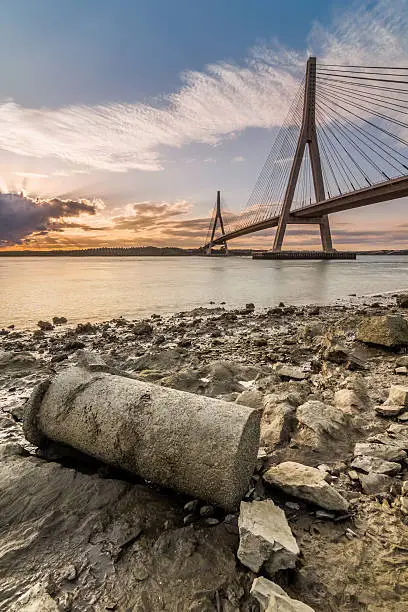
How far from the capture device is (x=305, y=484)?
6.34 feet

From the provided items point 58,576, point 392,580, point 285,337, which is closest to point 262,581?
point 392,580

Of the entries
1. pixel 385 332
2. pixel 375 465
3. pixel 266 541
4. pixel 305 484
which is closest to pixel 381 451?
pixel 375 465

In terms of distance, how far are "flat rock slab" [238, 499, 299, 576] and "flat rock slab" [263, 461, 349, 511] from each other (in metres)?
0.24

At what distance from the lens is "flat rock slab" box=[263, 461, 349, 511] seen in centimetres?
185

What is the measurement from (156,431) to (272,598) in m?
0.95

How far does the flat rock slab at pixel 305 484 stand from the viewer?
1.85 metres

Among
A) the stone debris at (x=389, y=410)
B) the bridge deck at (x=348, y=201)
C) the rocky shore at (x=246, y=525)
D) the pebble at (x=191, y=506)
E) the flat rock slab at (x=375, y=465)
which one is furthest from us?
the bridge deck at (x=348, y=201)

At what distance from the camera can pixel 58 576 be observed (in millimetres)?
1521

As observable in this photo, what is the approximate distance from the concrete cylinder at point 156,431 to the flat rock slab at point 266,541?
0.58 ft

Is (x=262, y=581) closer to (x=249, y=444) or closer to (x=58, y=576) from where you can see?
(x=249, y=444)

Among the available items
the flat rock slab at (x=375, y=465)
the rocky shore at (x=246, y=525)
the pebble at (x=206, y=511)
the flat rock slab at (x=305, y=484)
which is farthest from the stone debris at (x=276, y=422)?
the pebble at (x=206, y=511)

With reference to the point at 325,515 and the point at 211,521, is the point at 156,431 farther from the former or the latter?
the point at 325,515

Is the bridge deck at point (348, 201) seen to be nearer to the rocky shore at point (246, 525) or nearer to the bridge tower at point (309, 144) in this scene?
the bridge tower at point (309, 144)

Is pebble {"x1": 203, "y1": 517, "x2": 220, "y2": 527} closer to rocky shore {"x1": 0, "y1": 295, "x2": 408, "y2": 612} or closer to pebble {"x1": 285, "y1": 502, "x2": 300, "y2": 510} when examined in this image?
rocky shore {"x1": 0, "y1": 295, "x2": 408, "y2": 612}
